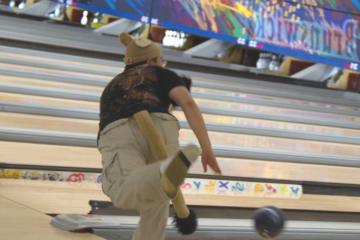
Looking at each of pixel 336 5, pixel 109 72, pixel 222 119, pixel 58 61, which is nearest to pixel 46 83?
pixel 109 72

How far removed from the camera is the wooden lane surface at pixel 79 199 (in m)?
3.14

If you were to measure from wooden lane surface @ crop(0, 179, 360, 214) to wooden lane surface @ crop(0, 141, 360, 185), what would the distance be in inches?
7.9

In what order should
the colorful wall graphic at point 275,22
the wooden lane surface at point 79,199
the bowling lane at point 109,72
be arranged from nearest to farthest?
1. the wooden lane surface at point 79,199
2. the bowling lane at point 109,72
3. the colorful wall graphic at point 275,22

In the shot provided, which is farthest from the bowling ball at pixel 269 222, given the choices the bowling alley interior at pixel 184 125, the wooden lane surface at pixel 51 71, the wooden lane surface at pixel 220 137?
the wooden lane surface at pixel 51 71

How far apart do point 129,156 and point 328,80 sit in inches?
311

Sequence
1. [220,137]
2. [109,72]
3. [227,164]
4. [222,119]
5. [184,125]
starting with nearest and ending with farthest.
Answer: [227,164]
[220,137]
[184,125]
[222,119]
[109,72]

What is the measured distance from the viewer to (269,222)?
1.93 m

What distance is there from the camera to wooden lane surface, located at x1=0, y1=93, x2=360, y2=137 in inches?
209

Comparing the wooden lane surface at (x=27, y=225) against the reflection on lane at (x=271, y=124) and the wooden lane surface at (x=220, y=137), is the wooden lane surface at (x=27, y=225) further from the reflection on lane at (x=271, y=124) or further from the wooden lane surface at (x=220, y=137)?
the reflection on lane at (x=271, y=124)

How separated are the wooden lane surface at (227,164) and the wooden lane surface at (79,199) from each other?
202mm

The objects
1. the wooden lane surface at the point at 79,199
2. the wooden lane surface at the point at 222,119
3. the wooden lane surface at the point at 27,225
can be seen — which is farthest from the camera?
the wooden lane surface at the point at 222,119

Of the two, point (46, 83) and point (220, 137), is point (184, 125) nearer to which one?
point (220, 137)

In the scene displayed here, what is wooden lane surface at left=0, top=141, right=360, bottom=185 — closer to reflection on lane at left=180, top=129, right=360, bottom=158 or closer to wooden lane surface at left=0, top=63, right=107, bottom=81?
reflection on lane at left=180, top=129, right=360, bottom=158

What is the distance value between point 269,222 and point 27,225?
3.81 feet
